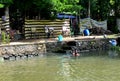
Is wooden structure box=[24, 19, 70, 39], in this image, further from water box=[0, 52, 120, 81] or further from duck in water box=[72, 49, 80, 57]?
duck in water box=[72, 49, 80, 57]

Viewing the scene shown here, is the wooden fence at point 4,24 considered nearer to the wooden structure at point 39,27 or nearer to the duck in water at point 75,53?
the wooden structure at point 39,27

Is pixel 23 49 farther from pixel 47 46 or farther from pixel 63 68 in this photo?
pixel 63 68

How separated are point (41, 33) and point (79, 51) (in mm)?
4481

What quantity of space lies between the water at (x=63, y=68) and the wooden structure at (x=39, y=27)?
4.97 metres

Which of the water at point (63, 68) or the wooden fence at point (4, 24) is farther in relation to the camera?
the wooden fence at point (4, 24)

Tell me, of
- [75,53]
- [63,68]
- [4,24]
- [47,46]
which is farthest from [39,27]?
[63,68]

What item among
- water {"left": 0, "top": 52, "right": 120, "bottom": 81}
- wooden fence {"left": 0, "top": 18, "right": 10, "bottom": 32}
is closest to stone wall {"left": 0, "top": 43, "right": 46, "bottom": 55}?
water {"left": 0, "top": 52, "right": 120, "bottom": 81}

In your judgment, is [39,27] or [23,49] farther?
[39,27]

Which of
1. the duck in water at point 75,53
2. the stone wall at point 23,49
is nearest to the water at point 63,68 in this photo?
the duck in water at point 75,53

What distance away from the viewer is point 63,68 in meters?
24.9

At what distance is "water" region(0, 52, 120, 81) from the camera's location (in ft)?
71.2

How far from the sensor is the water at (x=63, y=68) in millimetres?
21703

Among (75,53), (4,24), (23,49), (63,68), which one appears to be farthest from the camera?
(4,24)

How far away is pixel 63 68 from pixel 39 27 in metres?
11.3
